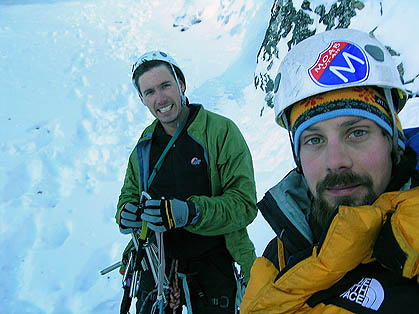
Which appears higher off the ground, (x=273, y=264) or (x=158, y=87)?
(x=158, y=87)

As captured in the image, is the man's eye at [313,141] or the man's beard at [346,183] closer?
the man's beard at [346,183]

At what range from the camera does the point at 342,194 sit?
128cm

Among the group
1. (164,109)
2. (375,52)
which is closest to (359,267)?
(375,52)

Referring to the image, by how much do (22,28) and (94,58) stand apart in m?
4.44

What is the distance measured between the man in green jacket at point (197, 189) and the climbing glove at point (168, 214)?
0.29 feet

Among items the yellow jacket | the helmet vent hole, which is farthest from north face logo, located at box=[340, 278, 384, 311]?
the helmet vent hole

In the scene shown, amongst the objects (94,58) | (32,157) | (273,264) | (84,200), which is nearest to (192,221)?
(273,264)

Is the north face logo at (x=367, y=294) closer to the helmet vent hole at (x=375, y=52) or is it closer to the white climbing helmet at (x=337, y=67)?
the white climbing helmet at (x=337, y=67)

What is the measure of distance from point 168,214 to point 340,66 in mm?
1361

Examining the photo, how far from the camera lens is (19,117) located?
7.41m

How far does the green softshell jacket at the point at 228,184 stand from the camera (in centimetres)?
Answer: 220

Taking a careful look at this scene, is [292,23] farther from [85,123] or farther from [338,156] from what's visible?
[338,156]

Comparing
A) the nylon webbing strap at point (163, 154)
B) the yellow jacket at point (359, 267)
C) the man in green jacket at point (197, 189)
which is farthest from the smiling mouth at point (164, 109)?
the yellow jacket at point (359, 267)

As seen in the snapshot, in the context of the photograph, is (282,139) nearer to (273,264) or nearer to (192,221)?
(192,221)
